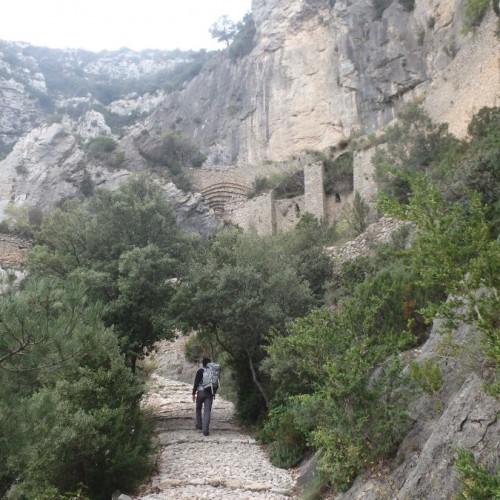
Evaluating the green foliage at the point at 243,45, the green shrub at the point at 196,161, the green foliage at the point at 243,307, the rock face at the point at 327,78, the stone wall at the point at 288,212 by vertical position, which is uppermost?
the green foliage at the point at 243,45

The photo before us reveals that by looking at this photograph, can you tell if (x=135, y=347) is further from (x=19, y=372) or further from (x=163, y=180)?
(x=163, y=180)

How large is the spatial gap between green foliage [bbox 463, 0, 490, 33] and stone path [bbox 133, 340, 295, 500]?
16.4 m

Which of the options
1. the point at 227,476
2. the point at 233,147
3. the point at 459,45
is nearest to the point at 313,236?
the point at 227,476

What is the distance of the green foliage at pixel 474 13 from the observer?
17.5 m

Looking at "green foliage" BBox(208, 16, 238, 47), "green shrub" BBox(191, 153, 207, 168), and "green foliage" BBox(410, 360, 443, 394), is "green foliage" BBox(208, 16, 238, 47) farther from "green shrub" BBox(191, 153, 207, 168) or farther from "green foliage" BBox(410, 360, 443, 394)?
"green foliage" BBox(410, 360, 443, 394)

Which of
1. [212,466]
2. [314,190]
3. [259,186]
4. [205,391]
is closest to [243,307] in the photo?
[205,391]

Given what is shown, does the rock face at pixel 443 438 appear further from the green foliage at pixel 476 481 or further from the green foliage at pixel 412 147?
the green foliage at pixel 412 147

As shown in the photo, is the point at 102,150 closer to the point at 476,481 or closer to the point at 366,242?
the point at 366,242

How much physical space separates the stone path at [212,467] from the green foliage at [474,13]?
16.4 metres

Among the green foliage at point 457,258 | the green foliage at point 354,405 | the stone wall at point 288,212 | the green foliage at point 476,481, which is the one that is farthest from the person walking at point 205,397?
the stone wall at point 288,212

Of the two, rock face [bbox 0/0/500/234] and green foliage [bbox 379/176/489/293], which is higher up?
rock face [bbox 0/0/500/234]

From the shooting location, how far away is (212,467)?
6695 mm

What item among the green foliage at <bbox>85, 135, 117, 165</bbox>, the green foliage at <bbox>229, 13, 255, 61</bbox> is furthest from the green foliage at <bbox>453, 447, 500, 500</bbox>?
the green foliage at <bbox>229, 13, 255, 61</bbox>

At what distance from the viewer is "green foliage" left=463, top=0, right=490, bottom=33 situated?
57.4 ft
